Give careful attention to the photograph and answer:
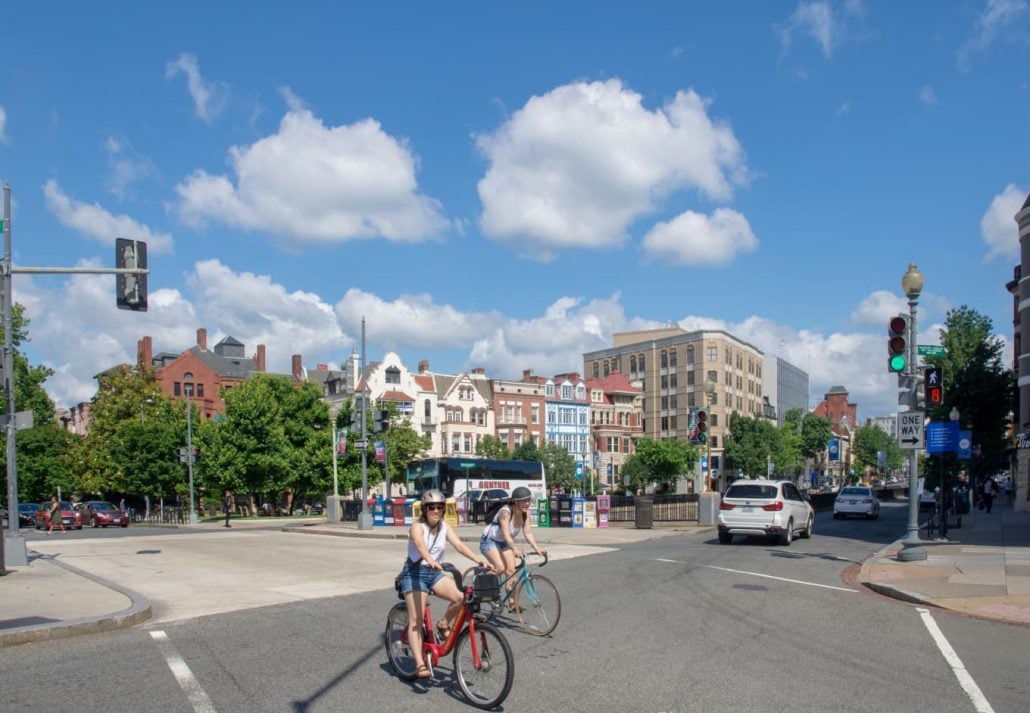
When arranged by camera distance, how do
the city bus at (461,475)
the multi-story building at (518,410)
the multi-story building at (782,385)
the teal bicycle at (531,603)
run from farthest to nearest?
the multi-story building at (782,385) → the multi-story building at (518,410) → the city bus at (461,475) → the teal bicycle at (531,603)

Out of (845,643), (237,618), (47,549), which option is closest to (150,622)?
(237,618)

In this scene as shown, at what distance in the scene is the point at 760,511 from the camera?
894 inches

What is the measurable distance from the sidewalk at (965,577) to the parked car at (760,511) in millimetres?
2395

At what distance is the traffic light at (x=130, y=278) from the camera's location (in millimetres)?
16781

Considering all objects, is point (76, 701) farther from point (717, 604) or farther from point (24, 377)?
point (24, 377)

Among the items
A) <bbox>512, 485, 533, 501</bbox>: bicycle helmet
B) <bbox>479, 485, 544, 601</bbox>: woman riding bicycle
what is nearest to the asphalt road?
<bbox>479, 485, 544, 601</bbox>: woman riding bicycle

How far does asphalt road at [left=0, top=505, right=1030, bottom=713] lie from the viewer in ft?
24.5

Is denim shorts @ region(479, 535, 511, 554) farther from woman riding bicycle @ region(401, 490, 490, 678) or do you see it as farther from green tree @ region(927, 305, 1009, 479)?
green tree @ region(927, 305, 1009, 479)

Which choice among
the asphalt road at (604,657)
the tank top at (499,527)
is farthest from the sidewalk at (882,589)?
the tank top at (499,527)

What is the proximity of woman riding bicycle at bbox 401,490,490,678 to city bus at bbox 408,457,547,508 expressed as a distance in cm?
3845

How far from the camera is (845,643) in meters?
10.0

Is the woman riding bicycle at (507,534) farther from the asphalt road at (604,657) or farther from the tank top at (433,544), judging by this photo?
the tank top at (433,544)

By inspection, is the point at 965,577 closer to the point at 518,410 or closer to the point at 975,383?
the point at 975,383

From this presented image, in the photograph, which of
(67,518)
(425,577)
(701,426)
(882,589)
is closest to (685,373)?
(67,518)
